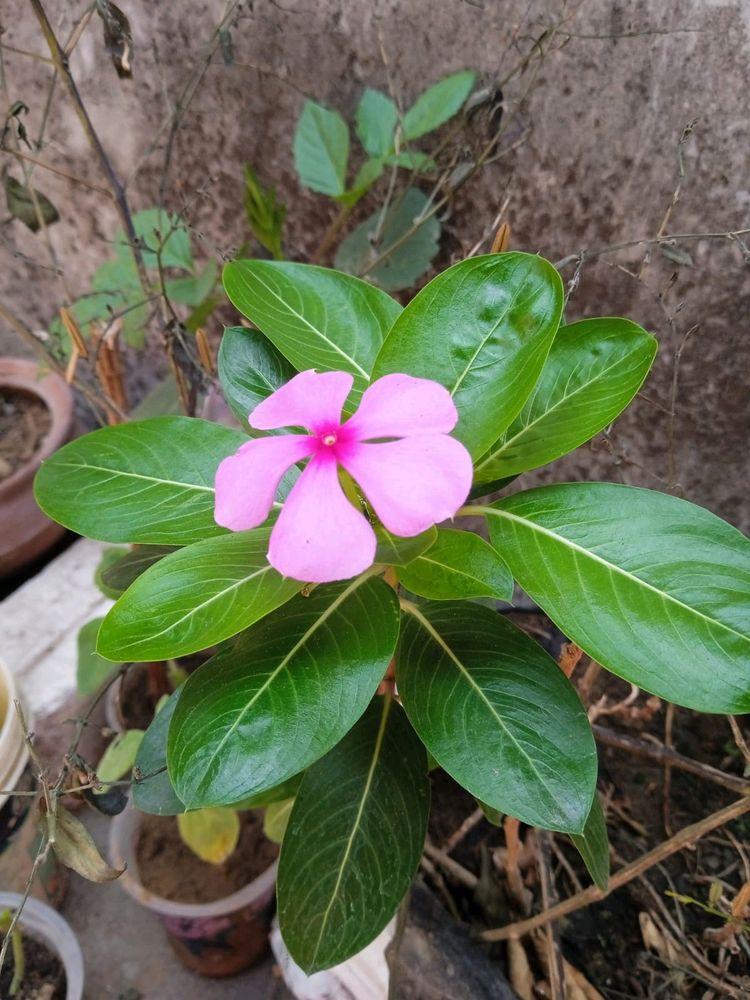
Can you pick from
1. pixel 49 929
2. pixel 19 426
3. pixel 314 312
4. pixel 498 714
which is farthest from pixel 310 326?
pixel 19 426

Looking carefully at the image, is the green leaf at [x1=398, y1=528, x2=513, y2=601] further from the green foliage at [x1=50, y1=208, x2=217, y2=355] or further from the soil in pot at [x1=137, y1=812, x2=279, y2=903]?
the soil in pot at [x1=137, y1=812, x2=279, y2=903]

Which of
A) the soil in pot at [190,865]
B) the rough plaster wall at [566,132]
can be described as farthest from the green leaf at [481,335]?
the soil in pot at [190,865]

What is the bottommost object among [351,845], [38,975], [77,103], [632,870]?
[38,975]

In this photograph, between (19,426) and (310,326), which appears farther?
(19,426)

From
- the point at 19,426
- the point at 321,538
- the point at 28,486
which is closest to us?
the point at 321,538

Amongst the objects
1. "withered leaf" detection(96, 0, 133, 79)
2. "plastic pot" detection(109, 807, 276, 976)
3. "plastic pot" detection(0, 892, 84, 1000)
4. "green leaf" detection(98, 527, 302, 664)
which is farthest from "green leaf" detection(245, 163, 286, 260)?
"plastic pot" detection(0, 892, 84, 1000)

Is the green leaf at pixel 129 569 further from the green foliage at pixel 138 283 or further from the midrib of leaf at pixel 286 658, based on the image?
the green foliage at pixel 138 283

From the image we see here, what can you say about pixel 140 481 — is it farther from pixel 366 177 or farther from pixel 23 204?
pixel 366 177
